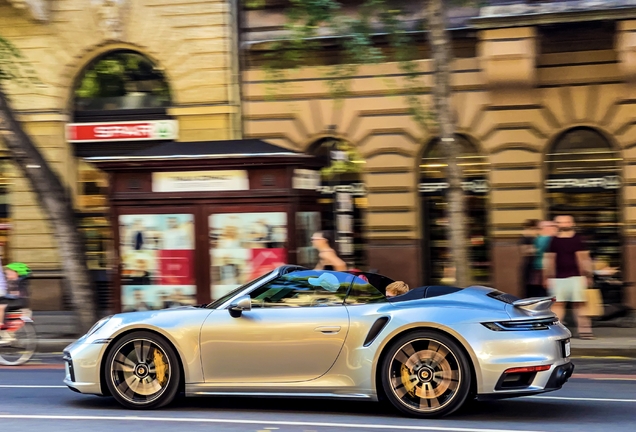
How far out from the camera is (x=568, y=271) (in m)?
12.7

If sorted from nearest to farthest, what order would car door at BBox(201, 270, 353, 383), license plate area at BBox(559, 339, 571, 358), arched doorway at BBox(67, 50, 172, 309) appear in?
1. license plate area at BBox(559, 339, 571, 358)
2. car door at BBox(201, 270, 353, 383)
3. arched doorway at BBox(67, 50, 172, 309)

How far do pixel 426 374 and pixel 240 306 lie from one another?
1.54 m

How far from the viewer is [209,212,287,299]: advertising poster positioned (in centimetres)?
1205

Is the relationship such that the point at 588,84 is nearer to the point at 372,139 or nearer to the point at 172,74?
the point at 372,139

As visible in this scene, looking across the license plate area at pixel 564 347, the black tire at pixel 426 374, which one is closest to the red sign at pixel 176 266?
the black tire at pixel 426 374

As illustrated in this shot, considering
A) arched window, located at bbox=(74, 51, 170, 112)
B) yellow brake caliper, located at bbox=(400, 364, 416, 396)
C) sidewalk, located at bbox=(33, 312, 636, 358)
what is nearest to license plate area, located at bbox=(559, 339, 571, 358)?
yellow brake caliper, located at bbox=(400, 364, 416, 396)

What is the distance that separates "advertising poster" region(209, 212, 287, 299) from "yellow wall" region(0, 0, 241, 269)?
201 inches

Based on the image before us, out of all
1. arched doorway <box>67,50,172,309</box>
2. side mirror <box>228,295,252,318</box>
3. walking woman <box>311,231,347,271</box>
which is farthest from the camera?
arched doorway <box>67,50,172,309</box>

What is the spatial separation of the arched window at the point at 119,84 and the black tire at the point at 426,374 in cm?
1168

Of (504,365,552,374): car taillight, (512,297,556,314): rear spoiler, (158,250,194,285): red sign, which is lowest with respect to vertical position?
(504,365,552,374): car taillight

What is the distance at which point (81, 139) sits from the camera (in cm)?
1780

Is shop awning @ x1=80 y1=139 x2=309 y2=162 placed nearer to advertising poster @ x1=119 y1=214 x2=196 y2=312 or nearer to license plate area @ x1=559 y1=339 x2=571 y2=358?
advertising poster @ x1=119 y1=214 x2=196 y2=312

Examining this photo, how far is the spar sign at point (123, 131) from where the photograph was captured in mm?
17391

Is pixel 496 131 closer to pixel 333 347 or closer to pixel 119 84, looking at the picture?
pixel 119 84
